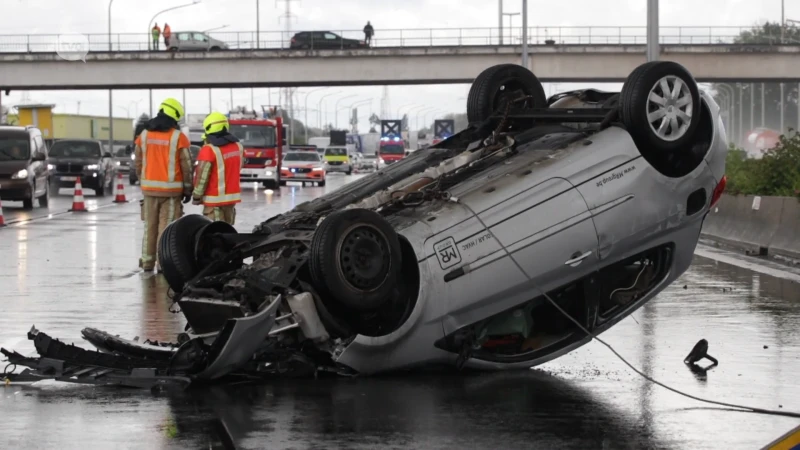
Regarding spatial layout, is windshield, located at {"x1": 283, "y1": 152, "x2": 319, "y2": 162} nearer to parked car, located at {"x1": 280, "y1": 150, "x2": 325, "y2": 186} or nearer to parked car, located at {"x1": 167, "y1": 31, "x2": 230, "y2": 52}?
parked car, located at {"x1": 280, "y1": 150, "x2": 325, "y2": 186}

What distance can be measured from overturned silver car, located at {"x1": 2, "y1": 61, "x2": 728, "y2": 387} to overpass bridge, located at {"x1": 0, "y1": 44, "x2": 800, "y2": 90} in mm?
57434

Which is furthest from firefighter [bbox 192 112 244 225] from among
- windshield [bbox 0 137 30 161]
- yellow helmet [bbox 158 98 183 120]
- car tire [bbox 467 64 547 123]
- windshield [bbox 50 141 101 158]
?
windshield [bbox 50 141 101 158]

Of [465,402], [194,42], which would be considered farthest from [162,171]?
[194,42]

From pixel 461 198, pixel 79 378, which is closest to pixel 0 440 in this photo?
pixel 79 378

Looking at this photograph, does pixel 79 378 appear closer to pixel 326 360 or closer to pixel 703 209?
pixel 326 360

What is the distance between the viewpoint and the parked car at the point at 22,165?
103 ft

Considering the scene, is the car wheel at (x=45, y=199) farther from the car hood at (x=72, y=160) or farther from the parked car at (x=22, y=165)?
the car hood at (x=72, y=160)

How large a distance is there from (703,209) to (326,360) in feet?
8.69

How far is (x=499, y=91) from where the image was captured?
10.2m

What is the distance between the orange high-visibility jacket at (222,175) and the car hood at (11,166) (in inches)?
707

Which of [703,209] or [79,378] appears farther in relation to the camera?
[703,209]

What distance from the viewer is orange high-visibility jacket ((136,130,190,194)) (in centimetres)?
1555

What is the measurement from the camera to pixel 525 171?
874 centimetres

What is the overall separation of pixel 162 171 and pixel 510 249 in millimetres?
8012
